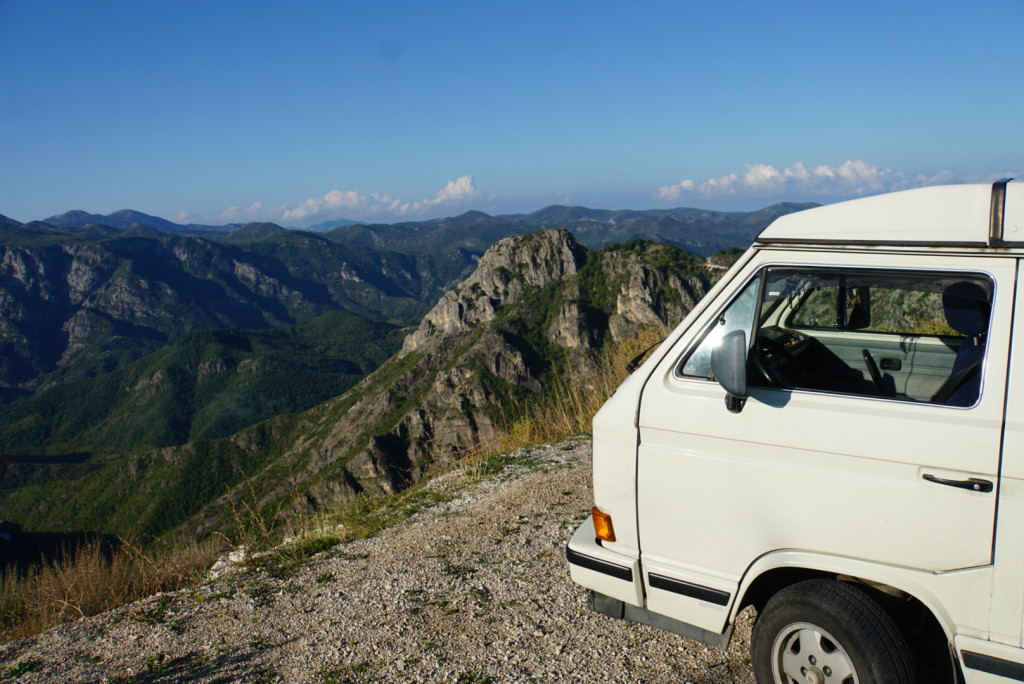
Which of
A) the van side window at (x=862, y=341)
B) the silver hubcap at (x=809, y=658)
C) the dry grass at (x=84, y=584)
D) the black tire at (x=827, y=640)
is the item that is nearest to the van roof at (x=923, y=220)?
the van side window at (x=862, y=341)

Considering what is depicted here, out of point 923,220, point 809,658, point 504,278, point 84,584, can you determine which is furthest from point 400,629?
point 504,278

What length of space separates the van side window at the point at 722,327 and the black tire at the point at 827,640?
1.06 metres

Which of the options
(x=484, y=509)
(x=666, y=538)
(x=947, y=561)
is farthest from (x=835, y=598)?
(x=484, y=509)

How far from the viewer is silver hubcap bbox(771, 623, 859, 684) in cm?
257

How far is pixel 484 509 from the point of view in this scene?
6.14 metres

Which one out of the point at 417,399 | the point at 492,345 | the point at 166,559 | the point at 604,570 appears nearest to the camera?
the point at 604,570

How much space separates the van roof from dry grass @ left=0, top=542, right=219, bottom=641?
220 inches

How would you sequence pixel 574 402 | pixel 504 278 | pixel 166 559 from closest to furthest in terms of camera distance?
pixel 166 559, pixel 574 402, pixel 504 278

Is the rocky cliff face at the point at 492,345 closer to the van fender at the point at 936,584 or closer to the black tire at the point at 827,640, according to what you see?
the black tire at the point at 827,640

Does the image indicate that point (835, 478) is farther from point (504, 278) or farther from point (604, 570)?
point (504, 278)

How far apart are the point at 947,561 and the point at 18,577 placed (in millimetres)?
7147

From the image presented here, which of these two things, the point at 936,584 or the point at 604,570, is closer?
the point at 936,584

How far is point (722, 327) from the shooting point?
9.81 feet

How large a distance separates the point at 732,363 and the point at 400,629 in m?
2.87
